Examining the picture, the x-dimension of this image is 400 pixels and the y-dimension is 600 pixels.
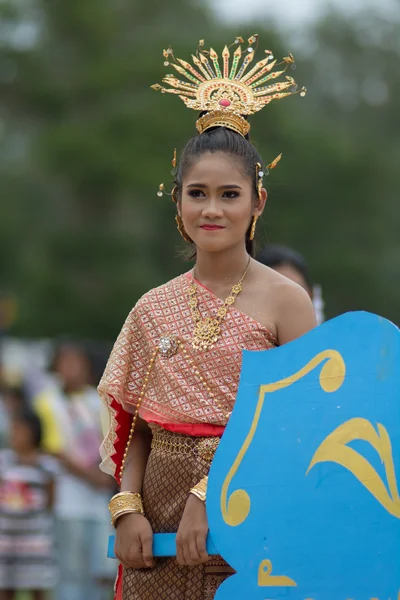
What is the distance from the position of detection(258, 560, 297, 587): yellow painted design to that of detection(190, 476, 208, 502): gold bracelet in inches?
11.1

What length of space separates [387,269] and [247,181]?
1024 inches

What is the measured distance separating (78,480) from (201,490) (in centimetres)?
526

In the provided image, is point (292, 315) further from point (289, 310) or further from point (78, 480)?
point (78, 480)

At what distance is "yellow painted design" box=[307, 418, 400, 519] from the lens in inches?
132

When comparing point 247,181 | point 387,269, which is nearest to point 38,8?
point 387,269

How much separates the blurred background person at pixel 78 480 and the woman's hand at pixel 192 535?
508cm

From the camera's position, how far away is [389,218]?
103 feet

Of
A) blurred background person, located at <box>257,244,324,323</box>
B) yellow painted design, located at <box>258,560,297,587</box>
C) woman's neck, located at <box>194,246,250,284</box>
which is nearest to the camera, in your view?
yellow painted design, located at <box>258,560,297,587</box>

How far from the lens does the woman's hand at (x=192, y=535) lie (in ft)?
11.9

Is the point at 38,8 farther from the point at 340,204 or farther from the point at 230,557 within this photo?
the point at 230,557

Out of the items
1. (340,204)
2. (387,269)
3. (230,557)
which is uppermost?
(340,204)

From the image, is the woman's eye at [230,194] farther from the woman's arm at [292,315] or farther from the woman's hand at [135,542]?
A: the woman's hand at [135,542]

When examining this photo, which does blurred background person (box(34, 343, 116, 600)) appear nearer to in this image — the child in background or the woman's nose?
the child in background

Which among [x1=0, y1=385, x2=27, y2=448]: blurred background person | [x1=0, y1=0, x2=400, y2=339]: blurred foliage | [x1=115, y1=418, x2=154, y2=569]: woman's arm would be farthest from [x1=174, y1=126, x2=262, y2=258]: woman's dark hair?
[x1=0, y1=0, x2=400, y2=339]: blurred foliage
